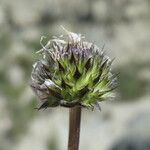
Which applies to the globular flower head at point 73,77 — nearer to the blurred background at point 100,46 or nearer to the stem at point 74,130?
the stem at point 74,130

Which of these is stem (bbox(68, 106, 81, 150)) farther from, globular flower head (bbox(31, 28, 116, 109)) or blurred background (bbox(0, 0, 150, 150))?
blurred background (bbox(0, 0, 150, 150))

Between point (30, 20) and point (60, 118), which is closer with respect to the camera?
point (60, 118)

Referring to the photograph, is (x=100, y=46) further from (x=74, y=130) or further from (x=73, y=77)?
(x=74, y=130)

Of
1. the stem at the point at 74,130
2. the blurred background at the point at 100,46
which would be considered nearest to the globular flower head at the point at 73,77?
the stem at the point at 74,130

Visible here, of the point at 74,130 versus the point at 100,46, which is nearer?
the point at 74,130

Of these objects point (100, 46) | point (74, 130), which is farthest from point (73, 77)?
point (100, 46)

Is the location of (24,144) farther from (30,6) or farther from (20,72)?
(30,6)

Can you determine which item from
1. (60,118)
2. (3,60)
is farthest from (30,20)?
(60,118)
